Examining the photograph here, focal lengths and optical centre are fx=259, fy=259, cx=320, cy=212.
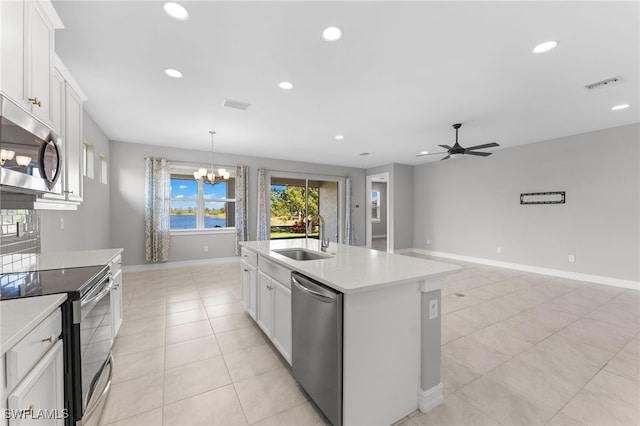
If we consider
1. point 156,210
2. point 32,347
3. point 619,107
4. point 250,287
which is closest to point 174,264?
point 156,210

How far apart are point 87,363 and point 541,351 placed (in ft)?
11.4

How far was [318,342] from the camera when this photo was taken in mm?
1564

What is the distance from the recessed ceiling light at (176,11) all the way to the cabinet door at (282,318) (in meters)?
2.13

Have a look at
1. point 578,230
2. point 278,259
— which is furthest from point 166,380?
point 578,230

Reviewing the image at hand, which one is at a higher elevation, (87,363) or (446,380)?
(87,363)

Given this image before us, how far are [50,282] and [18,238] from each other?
41.5 inches

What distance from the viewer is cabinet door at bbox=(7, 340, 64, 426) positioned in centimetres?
86

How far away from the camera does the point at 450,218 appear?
6980mm

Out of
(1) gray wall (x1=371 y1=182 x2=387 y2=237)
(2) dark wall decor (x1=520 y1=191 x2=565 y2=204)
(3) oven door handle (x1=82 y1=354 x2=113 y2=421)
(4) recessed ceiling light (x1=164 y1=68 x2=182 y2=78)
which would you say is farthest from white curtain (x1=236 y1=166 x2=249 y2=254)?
(1) gray wall (x1=371 y1=182 x2=387 y2=237)

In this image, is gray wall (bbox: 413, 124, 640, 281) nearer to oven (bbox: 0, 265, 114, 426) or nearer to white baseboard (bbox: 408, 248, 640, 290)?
white baseboard (bbox: 408, 248, 640, 290)

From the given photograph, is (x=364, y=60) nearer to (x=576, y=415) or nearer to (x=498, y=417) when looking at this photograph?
(x=498, y=417)

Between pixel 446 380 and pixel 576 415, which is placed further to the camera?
pixel 446 380

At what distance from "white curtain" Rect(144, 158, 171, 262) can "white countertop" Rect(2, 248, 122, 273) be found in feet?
11.1

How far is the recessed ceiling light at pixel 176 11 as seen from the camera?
5.86ft
